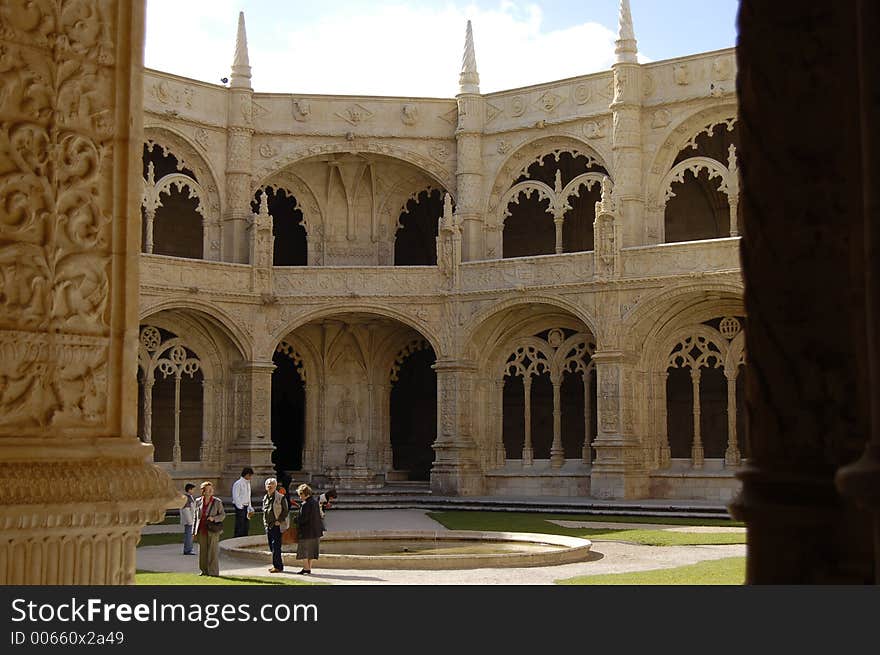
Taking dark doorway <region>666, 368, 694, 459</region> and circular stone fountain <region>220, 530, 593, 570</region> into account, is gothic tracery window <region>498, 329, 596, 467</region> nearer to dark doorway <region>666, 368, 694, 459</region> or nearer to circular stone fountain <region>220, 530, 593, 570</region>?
dark doorway <region>666, 368, 694, 459</region>

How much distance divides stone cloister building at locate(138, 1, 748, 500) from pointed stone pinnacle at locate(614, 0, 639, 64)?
7 centimetres

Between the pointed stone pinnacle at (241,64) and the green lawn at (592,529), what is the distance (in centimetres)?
1124

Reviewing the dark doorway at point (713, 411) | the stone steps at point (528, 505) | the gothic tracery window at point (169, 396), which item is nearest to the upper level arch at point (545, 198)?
the dark doorway at point (713, 411)

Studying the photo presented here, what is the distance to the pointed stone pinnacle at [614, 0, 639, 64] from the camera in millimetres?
27594

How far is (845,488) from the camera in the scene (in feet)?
9.20

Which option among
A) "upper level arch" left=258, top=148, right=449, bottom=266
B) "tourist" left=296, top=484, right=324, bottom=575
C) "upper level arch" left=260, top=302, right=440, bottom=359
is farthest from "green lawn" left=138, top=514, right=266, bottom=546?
"upper level arch" left=258, top=148, right=449, bottom=266

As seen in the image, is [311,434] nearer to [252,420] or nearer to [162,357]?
[252,420]

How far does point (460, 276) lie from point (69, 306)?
2333 centimetres

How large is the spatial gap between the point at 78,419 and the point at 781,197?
3077mm

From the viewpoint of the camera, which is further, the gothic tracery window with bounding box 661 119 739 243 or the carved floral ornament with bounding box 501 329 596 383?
the gothic tracery window with bounding box 661 119 739 243

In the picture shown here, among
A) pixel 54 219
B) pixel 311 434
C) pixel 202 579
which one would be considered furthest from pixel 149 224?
pixel 54 219
